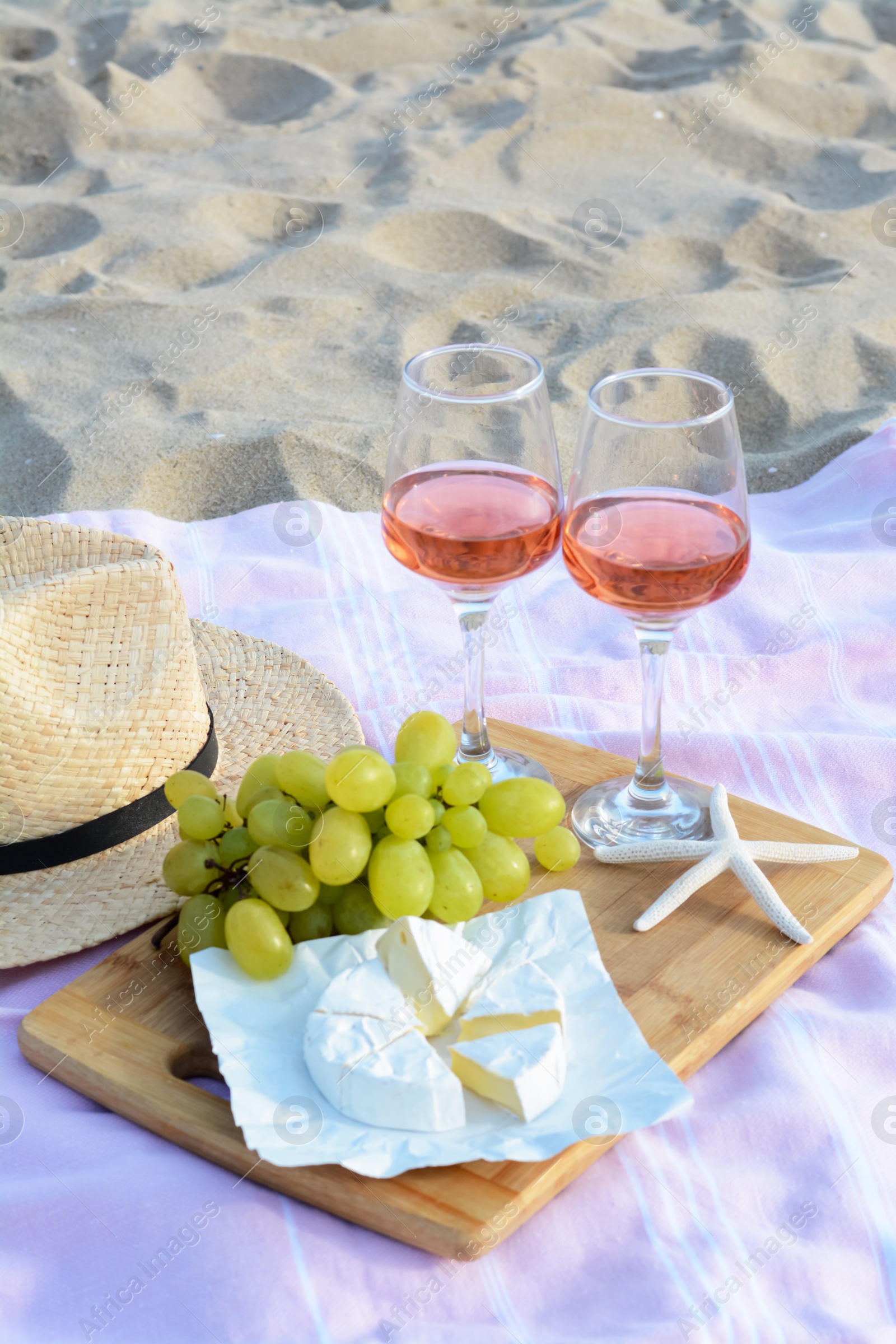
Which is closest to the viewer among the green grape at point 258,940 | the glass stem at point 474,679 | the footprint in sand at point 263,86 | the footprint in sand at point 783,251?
the green grape at point 258,940

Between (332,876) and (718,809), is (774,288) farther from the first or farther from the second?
(332,876)

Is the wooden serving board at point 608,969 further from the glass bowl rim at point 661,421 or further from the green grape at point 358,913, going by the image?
the glass bowl rim at point 661,421

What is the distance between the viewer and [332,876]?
3.66ft

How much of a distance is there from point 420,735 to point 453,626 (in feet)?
A: 2.26

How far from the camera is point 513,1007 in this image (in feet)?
3.32

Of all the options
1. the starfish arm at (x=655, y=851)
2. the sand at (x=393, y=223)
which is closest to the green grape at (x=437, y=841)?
the starfish arm at (x=655, y=851)

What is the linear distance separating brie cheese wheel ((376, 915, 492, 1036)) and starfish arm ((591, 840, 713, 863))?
0.83ft

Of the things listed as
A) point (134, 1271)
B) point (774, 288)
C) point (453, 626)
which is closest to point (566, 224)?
point (774, 288)

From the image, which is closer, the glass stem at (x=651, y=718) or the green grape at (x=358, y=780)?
the green grape at (x=358, y=780)

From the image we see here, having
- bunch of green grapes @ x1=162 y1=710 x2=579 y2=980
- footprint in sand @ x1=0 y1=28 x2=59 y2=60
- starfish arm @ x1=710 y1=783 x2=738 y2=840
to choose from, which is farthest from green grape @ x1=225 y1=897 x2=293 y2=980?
footprint in sand @ x1=0 y1=28 x2=59 y2=60

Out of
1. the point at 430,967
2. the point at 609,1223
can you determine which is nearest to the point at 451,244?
the point at 430,967

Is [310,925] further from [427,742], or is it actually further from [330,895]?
[427,742]

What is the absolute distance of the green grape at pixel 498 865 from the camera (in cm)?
117

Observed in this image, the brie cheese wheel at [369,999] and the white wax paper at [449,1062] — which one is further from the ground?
the brie cheese wheel at [369,999]
